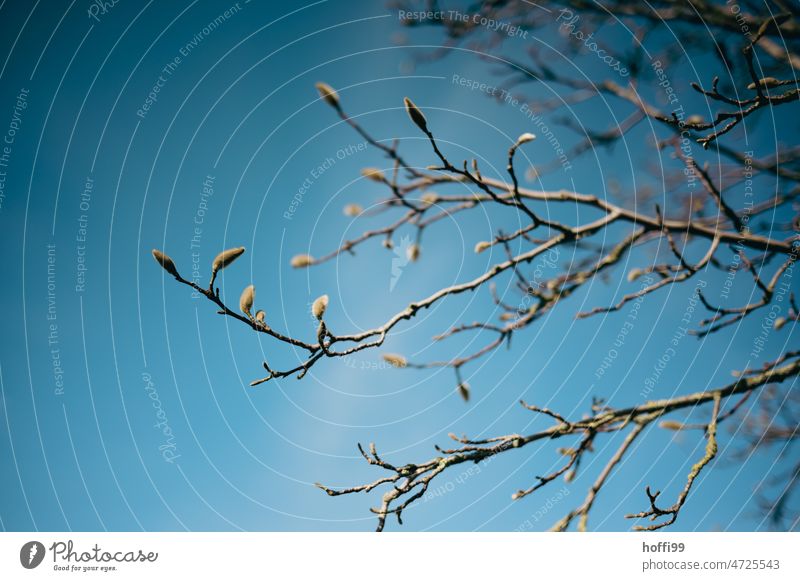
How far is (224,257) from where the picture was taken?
104 centimetres

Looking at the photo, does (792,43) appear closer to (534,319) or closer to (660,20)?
(660,20)

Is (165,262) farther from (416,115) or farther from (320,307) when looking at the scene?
(416,115)

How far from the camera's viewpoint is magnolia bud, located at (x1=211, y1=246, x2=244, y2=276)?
1.04 meters

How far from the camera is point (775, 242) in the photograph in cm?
147

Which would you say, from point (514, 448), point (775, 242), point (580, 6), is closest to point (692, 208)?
point (775, 242)

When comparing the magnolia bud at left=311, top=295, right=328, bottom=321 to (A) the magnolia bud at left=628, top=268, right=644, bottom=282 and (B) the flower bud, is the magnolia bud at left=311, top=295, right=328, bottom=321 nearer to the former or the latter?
(B) the flower bud

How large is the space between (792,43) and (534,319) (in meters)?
1.18
